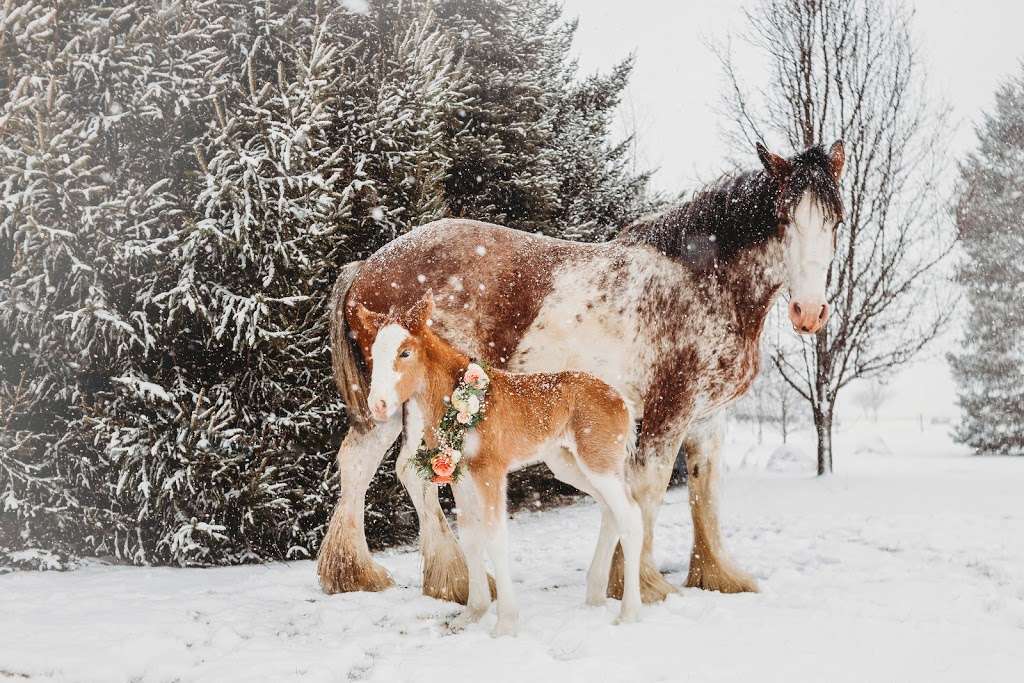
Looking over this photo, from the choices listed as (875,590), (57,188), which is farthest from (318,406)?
(875,590)

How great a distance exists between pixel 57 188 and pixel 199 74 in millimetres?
1447

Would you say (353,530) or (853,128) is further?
(853,128)

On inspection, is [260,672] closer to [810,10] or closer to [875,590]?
[875,590]

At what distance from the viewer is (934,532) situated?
19.1ft

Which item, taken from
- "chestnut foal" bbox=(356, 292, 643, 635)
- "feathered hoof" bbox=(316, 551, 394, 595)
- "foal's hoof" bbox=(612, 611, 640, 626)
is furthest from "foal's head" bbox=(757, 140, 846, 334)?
"feathered hoof" bbox=(316, 551, 394, 595)

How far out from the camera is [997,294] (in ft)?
51.1

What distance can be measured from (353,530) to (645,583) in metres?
1.88

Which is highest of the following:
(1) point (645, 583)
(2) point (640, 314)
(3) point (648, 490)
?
(2) point (640, 314)

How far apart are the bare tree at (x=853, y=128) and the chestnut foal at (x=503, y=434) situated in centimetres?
633

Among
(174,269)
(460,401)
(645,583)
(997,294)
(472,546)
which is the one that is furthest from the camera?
(997,294)

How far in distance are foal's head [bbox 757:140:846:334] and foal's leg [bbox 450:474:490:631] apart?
6.46ft

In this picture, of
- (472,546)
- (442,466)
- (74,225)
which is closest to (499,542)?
(472,546)

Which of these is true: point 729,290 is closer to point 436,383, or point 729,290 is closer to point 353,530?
point 436,383

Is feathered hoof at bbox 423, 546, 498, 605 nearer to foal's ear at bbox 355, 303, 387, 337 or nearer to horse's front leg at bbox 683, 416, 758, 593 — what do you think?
horse's front leg at bbox 683, 416, 758, 593
